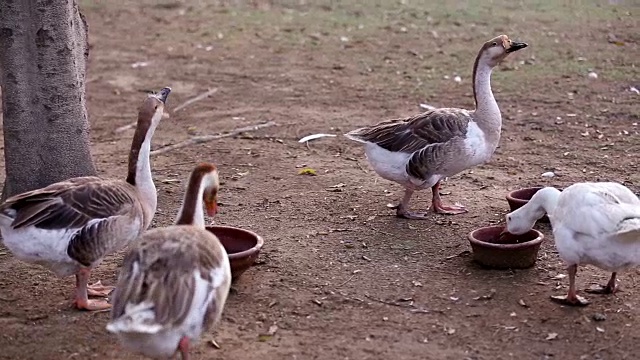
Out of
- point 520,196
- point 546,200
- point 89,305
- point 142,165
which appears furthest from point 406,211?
point 89,305

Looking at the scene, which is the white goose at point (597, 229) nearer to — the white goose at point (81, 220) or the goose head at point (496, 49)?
the goose head at point (496, 49)

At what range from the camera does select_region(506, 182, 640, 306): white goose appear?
4.79 metres

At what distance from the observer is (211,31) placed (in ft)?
44.0

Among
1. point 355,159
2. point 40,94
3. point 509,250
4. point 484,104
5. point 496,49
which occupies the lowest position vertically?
point 355,159

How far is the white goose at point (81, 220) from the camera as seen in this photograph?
16.3 ft

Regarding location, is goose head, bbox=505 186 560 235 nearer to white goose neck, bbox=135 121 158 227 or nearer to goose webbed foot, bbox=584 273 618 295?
goose webbed foot, bbox=584 273 618 295

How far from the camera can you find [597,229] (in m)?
4.85

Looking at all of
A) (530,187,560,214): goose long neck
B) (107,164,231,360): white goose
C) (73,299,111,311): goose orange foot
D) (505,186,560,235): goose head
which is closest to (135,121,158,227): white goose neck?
(73,299,111,311): goose orange foot

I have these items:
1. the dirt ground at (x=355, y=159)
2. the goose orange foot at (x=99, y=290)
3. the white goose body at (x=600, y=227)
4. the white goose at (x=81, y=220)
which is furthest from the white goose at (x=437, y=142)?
the goose orange foot at (x=99, y=290)

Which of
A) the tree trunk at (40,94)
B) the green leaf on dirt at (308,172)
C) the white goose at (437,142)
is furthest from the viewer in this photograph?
the green leaf on dirt at (308,172)

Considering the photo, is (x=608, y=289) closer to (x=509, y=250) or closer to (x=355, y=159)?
(x=509, y=250)

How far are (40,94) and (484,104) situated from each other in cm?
337

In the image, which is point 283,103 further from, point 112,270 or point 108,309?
point 108,309

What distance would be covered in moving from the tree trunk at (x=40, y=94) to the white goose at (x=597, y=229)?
11.7 ft
